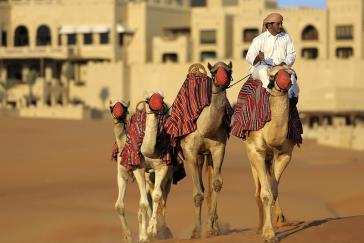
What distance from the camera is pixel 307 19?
88.8 metres

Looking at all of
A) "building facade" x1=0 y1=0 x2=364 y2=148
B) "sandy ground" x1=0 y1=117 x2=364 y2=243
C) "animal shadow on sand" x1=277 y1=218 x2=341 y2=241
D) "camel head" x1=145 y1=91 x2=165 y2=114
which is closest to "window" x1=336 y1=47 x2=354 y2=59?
"building facade" x1=0 y1=0 x2=364 y2=148

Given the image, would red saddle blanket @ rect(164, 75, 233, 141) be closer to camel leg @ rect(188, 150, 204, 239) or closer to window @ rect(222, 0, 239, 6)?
camel leg @ rect(188, 150, 204, 239)

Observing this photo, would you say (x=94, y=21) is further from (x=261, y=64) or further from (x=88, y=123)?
(x=261, y=64)

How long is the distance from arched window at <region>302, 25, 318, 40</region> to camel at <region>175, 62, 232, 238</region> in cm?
7015

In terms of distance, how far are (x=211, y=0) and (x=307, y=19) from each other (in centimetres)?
1305

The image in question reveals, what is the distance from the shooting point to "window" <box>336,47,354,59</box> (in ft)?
290

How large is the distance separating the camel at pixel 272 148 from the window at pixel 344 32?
70467 millimetres

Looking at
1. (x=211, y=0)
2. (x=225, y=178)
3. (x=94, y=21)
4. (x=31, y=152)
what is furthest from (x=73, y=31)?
(x=225, y=178)

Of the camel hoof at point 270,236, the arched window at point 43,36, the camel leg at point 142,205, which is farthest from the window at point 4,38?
the camel hoof at point 270,236

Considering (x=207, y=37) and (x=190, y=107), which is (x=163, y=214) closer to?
(x=190, y=107)

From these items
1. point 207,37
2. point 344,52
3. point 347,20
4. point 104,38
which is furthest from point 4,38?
point 347,20

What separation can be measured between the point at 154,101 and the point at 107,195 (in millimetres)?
14827

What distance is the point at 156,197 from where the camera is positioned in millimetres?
19062

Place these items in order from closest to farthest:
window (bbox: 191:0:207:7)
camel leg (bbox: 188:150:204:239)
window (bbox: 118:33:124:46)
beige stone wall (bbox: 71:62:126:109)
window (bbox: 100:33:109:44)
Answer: camel leg (bbox: 188:150:204:239), beige stone wall (bbox: 71:62:126:109), window (bbox: 100:33:109:44), window (bbox: 118:33:124:46), window (bbox: 191:0:207:7)
